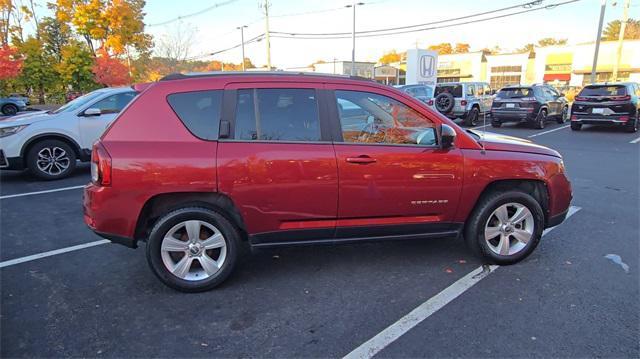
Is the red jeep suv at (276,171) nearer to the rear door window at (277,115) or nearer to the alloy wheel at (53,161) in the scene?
the rear door window at (277,115)

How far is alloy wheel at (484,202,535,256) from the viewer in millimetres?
3936

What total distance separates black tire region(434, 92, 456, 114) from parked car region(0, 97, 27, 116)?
21.7 meters

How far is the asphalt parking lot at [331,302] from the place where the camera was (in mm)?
2762

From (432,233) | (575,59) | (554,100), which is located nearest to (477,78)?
(575,59)

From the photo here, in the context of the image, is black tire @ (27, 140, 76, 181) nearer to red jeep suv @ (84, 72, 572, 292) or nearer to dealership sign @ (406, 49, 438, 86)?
red jeep suv @ (84, 72, 572, 292)

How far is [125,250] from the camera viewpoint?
4.36m

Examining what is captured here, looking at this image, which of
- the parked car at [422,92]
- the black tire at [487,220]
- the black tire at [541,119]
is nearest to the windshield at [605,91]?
the black tire at [541,119]

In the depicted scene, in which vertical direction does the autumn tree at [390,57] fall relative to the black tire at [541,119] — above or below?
above

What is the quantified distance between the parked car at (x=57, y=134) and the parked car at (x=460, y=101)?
501 inches

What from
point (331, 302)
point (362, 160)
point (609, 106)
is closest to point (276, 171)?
point (362, 160)

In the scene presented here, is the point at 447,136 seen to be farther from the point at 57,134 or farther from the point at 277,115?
the point at 57,134

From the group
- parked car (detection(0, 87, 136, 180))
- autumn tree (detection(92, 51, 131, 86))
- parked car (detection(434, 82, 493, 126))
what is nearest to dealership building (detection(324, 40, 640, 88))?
A: autumn tree (detection(92, 51, 131, 86))

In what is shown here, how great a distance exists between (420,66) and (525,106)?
38.1ft

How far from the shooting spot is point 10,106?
877 inches
